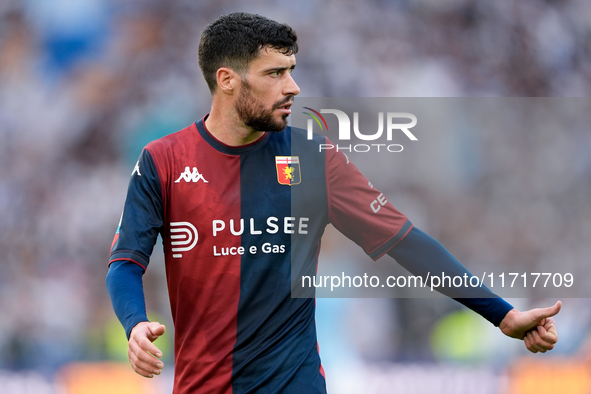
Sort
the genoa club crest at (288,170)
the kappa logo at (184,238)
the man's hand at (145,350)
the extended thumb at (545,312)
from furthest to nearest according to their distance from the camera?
1. the genoa club crest at (288,170)
2. the kappa logo at (184,238)
3. the extended thumb at (545,312)
4. the man's hand at (145,350)

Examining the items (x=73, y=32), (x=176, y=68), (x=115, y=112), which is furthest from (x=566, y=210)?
(x=73, y=32)

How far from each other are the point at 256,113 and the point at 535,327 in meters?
1.29

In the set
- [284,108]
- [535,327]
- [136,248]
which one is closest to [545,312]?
[535,327]

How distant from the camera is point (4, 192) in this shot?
4.39 meters

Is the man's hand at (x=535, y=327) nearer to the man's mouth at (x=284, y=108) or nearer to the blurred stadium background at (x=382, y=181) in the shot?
the man's mouth at (x=284, y=108)

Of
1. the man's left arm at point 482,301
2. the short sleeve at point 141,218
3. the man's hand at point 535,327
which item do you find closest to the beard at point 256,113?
the short sleeve at point 141,218

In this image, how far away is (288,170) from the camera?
7.39ft

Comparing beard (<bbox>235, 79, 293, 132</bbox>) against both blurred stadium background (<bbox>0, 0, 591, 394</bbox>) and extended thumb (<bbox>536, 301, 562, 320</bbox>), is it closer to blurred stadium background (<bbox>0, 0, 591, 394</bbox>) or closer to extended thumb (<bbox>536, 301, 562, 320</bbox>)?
extended thumb (<bbox>536, 301, 562, 320</bbox>)

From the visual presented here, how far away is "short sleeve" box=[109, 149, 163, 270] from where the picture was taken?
1996 mm

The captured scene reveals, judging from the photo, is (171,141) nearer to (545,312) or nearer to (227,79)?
(227,79)

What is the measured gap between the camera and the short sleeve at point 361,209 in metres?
2.29

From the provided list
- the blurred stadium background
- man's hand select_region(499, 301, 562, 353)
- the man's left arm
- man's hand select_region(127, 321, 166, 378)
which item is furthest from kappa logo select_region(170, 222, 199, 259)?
the blurred stadium background

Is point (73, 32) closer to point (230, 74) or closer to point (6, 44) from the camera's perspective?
point (6, 44)

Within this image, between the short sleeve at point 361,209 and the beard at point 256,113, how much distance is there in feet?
0.82
